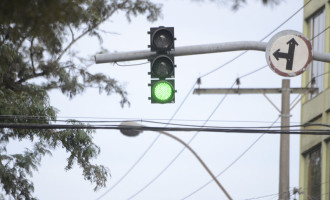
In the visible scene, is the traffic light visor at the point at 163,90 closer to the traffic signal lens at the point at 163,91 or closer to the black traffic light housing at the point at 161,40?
the traffic signal lens at the point at 163,91

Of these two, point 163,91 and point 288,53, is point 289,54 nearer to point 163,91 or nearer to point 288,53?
point 288,53

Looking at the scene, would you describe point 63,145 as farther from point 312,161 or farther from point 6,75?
point 312,161

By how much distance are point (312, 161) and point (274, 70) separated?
2050 centimetres

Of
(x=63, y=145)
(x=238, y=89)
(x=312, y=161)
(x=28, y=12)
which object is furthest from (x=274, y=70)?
(x=312, y=161)

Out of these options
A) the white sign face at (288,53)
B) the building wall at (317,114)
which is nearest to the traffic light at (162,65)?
the white sign face at (288,53)

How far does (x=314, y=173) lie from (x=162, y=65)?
21.0 m

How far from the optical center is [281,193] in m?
22.6

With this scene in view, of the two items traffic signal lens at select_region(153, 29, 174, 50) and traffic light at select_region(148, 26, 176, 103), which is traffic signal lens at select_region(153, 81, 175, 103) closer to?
traffic light at select_region(148, 26, 176, 103)

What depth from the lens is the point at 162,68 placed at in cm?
1432

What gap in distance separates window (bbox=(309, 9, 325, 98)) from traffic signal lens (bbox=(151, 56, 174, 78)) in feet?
63.0

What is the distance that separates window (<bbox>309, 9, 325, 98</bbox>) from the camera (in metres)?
33.1

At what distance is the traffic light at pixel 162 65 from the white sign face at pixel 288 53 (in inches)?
62.5

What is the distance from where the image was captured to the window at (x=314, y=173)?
1329 inches

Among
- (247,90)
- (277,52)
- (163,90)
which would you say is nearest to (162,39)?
(163,90)
